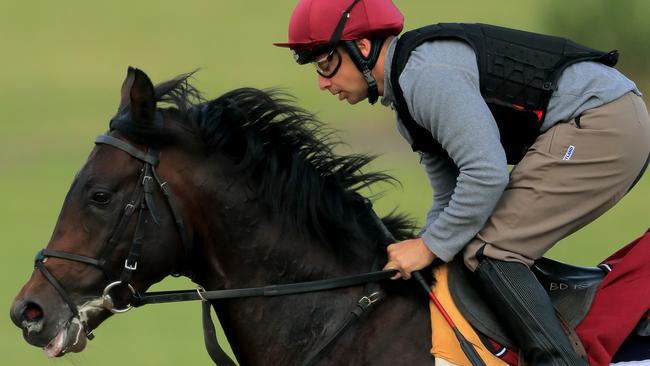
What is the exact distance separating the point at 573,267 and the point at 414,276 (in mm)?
602

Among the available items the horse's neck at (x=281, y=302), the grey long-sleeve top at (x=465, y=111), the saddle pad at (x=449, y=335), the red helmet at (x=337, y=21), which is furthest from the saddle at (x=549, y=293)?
the red helmet at (x=337, y=21)

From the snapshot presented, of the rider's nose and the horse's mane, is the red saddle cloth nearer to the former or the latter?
the horse's mane

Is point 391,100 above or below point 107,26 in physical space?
above

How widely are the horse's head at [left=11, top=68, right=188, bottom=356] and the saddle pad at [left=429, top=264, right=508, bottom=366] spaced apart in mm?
900

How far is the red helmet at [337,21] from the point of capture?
401 cm

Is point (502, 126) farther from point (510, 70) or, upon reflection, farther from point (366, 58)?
point (366, 58)

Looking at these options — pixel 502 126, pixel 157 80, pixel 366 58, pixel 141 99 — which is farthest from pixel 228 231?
pixel 157 80

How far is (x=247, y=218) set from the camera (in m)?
4.11

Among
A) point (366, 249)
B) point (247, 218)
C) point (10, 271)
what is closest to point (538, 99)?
point (366, 249)

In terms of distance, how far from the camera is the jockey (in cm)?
378

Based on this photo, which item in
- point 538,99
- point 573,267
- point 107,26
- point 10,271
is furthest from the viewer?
point 107,26

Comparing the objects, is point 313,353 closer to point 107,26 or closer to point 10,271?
point 10,271

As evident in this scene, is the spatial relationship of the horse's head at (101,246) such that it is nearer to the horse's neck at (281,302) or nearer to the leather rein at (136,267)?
the leather rein at (136,267)

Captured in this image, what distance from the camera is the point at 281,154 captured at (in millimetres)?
4168
